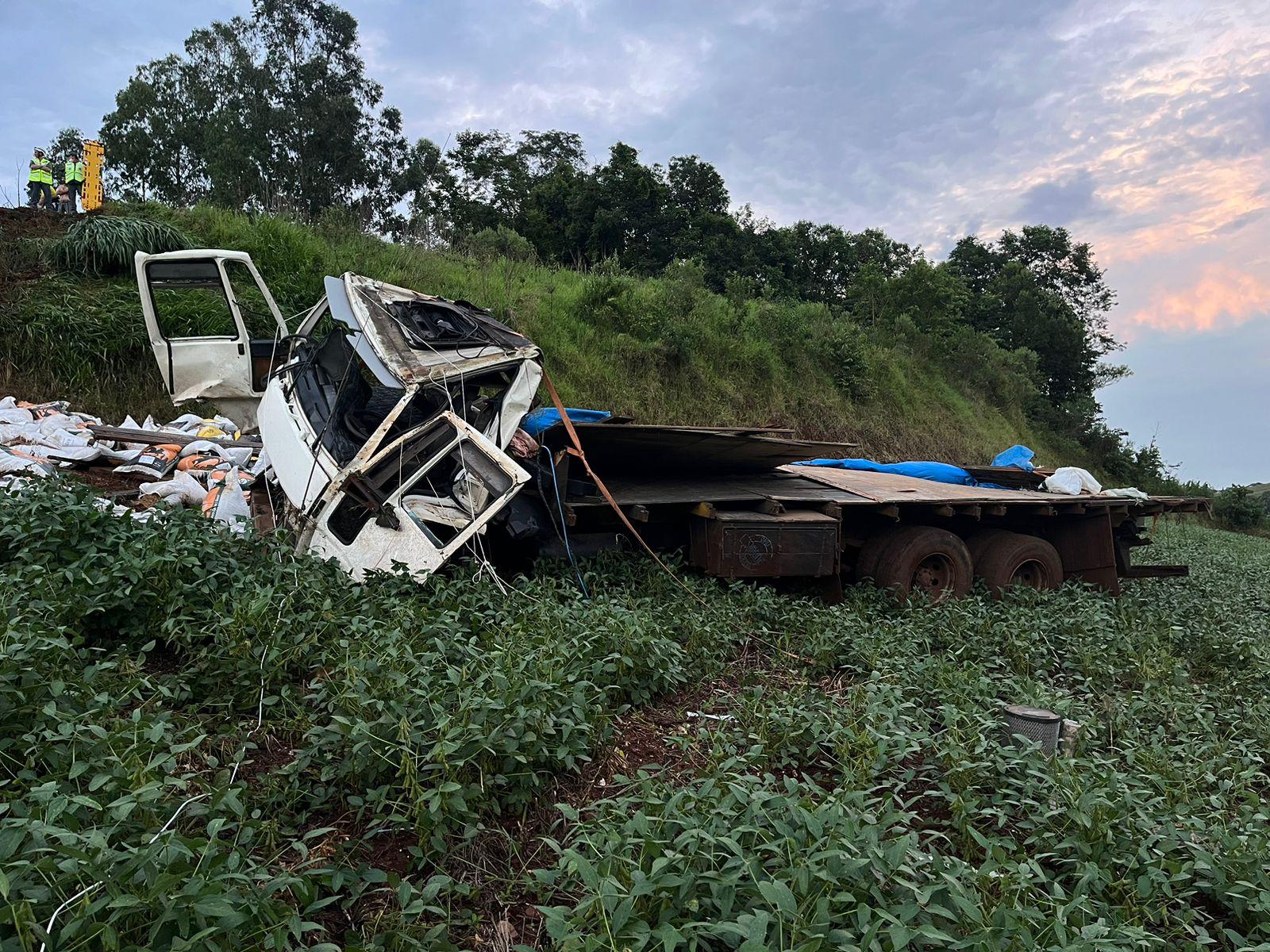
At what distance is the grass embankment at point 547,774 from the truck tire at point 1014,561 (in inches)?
85.3

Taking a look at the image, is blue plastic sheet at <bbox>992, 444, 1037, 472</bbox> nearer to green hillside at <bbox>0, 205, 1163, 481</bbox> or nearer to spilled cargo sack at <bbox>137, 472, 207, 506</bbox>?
green hillside at <bbox>0, 205, 1163, 481</bbox>

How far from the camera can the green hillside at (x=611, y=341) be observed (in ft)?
34.5

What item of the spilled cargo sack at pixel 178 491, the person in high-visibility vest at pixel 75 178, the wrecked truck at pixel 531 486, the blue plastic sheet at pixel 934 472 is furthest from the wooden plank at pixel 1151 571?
the person in high-visibility vest at pixel 75 178

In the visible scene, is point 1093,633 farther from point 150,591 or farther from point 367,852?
point 150,591

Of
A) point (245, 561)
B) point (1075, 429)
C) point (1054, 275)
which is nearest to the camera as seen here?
point (245, 561)

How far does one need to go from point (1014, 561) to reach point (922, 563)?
1.13 metres

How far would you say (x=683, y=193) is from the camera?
30.8 meters

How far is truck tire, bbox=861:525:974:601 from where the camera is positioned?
691 cm

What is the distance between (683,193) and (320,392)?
26.9 metres

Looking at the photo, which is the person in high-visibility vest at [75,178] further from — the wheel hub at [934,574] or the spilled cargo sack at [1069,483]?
the spilled cargo sack at [1069,483]

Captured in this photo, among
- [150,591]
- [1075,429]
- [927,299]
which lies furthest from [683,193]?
[150,591]

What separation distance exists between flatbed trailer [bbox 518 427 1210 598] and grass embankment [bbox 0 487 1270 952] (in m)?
0.80

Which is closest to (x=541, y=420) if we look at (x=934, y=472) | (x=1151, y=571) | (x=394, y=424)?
(x=394, y=424)

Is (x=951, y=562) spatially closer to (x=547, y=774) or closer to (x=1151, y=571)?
(x=1151, y=571)
